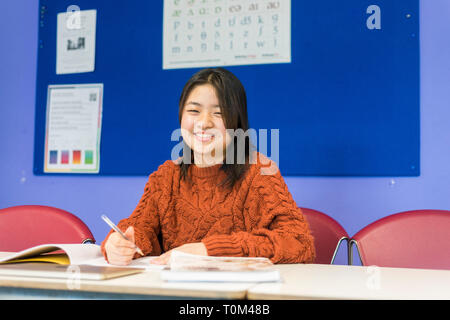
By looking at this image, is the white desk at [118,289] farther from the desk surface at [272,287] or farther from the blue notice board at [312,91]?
the blue notice board at [312,91]

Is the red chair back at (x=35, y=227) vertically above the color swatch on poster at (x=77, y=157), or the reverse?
the color swatch on poster at (x=77, y=157)

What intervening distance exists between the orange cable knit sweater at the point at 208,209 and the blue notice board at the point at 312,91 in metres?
0.69

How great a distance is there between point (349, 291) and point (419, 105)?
1.37 metres

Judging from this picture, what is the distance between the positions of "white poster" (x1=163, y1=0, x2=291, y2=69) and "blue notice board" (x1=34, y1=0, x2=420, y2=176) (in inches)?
1.4

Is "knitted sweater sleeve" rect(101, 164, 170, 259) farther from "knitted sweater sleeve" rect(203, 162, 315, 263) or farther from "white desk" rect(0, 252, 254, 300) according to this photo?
"white desk" rect(0, 252, 254, 300)

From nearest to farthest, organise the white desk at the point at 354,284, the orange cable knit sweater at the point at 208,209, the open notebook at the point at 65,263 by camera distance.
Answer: the white desk at the point at 354,284, the open notebook at the point at 65,263, the orange cable knit sweater at the point at 208,209

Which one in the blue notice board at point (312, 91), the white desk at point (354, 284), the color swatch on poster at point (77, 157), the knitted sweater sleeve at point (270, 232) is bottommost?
the white desk at point (354, 284)

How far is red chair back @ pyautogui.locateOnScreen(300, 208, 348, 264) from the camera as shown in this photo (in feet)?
4.80

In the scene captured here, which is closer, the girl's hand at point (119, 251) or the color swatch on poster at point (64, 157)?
the girl's hand at point (119, 251)

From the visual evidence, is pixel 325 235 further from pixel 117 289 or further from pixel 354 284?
pixel 117 289

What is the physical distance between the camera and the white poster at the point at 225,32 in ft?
6.82

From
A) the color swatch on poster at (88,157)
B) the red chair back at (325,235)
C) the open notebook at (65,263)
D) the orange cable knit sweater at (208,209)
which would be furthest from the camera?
the color swatch on poster at (88,157)

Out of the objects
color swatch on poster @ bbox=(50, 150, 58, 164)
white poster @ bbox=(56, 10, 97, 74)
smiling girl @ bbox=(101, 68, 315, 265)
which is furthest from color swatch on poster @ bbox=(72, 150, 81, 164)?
smiling girl @ bbox=(101, 68, 315, 265)

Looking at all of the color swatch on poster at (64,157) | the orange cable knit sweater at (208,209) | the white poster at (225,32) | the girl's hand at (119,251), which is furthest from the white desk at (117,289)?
the color swatch on poster at (64,157)
